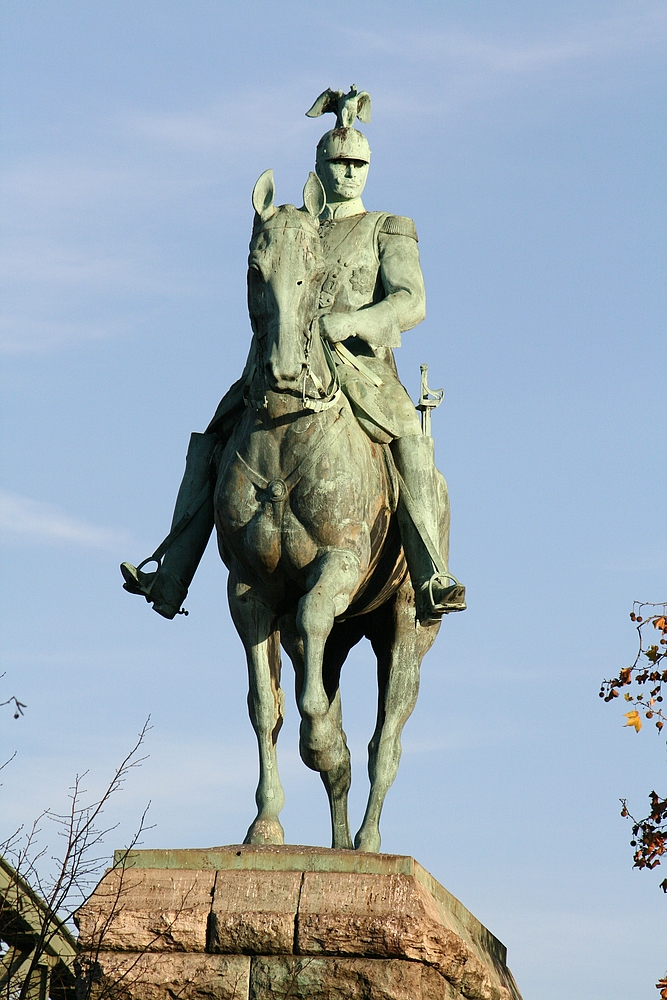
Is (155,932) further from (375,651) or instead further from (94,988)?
(375,651)

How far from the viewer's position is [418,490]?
11391 mm

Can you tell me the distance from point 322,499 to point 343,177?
268 cm

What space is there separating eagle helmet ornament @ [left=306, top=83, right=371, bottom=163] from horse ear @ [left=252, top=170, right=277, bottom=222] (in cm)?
161

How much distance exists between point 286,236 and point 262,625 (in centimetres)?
229

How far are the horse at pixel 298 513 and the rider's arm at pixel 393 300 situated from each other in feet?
1.56

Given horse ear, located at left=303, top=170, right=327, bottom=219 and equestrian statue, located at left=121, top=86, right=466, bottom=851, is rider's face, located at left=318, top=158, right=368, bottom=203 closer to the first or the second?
equestrian statue, located at left=121, top=86, right=466, bottom=851

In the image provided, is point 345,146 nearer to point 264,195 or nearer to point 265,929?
point 264,195

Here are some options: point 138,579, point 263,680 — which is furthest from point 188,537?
point 263,680

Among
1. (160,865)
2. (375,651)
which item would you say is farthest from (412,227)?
(160,865)

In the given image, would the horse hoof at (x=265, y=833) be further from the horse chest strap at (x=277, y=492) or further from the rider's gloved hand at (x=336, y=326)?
the rider's gloved hand at (x=336, y=326)

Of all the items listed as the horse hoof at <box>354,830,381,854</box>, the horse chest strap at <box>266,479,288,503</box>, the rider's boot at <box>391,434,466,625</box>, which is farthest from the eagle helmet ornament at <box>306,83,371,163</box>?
the horse hoof at <box>354,830,381,854</box>

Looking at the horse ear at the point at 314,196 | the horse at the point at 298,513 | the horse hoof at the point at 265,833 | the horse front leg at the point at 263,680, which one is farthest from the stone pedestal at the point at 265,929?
the horse ear at the point at 314,196

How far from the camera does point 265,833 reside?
10477 mm

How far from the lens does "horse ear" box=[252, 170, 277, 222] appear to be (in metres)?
10.7
